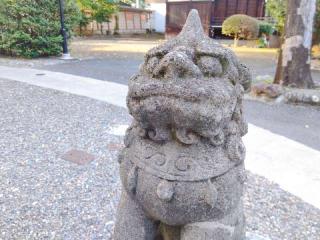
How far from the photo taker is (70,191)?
3.35 m

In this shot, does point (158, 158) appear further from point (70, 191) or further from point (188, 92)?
point (70, 191)

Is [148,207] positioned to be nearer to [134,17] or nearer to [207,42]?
[207,42]

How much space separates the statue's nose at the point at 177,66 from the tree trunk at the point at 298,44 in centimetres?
636

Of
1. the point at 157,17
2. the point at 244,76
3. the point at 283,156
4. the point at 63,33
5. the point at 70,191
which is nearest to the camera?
the point at 244,76

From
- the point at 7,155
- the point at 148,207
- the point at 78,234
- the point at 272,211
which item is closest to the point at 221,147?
the point at 148,207

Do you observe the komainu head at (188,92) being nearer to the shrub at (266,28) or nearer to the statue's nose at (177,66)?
the statue's nose at (177,66)

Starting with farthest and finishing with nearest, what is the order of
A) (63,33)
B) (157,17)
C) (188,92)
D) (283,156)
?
(157,17), (63,33), (283,156), (188,92)

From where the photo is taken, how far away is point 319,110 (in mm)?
6484

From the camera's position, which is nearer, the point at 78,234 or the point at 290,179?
the point at 78,234

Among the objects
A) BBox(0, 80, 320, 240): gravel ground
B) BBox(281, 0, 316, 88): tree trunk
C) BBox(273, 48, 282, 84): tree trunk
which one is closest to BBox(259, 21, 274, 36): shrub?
BBox(273, 48, 282, 84): tree trunk

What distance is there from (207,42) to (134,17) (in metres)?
27.8

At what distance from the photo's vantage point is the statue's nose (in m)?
1.42

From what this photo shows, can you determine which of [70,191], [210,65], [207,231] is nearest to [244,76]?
[210,65]

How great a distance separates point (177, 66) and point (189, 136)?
29cm
